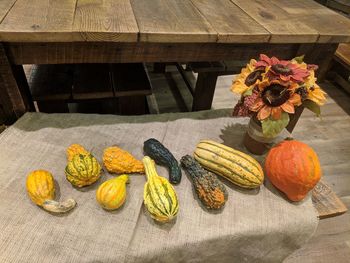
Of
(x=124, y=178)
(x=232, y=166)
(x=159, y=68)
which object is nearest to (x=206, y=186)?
(x=232, y=166)

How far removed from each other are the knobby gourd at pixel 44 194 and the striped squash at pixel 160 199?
222 millimetres

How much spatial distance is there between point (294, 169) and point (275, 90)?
245 millimetres

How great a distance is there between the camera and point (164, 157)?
93 centimetres

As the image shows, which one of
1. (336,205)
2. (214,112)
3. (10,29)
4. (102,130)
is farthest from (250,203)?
(10,29)

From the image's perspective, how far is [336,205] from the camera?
0.94 metres

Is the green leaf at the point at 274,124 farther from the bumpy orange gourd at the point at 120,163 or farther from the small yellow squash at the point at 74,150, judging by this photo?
the small yellow squash at the point at 74,150

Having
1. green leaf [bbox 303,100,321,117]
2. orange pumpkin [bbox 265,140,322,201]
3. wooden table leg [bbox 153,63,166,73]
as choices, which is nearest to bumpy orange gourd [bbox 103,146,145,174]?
orange pumpkin [bbox 265,140,322,201]

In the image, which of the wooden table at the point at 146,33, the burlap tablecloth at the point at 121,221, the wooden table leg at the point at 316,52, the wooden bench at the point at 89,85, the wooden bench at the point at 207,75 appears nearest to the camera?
the burlap tablecloth at the point at 121,221

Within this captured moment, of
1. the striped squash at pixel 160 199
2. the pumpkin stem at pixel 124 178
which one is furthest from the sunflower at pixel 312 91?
the pumpkin stem at pixel 124 178

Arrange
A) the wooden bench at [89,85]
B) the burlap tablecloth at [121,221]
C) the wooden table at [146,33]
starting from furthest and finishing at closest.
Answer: the wooden bench at [89,85], the wooden table at [146,33], the burlap tablecloth at [121,221]

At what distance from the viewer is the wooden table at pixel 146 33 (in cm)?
83

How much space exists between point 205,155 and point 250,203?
21cm

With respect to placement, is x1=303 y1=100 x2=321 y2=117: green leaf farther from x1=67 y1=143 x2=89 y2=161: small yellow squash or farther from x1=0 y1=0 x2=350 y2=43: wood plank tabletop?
x1=67 y1=143 x2=89 y2=161: small yellow squash

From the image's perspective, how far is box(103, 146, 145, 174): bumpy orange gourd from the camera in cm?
89
